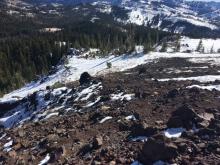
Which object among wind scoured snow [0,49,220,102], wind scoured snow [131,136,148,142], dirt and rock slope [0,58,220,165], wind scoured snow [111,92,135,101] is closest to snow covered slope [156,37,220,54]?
wind scoured snow [0,49,220,102]

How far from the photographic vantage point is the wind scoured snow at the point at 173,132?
71.3ft

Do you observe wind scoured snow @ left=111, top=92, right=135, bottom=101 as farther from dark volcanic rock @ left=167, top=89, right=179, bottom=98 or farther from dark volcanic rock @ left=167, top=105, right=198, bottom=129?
dark volcanic rock @ left=167, top=105, right=198, bottom=129

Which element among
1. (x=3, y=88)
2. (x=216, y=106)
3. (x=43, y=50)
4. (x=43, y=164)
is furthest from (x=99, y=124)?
(x=43, y=50)

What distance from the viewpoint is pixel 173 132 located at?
73.0 ft

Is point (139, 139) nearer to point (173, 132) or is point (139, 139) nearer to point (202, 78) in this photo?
point (173, 132)

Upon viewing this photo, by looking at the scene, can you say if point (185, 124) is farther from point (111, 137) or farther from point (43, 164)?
point (43, 164)

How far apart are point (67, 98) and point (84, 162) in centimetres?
2103

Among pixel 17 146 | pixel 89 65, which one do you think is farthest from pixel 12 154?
pixel 89 65

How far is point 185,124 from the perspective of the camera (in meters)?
22.7

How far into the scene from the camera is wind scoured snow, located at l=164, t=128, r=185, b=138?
71.3 feet

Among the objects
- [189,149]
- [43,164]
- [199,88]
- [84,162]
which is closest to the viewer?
[189,149]

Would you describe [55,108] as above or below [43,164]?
below

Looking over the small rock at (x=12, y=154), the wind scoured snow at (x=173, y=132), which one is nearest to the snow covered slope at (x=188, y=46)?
the small rock at (x=12, y=154)

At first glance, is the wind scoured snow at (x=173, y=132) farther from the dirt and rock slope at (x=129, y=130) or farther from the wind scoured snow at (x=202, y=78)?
the wind scoured snow at (x=202, y=78)
